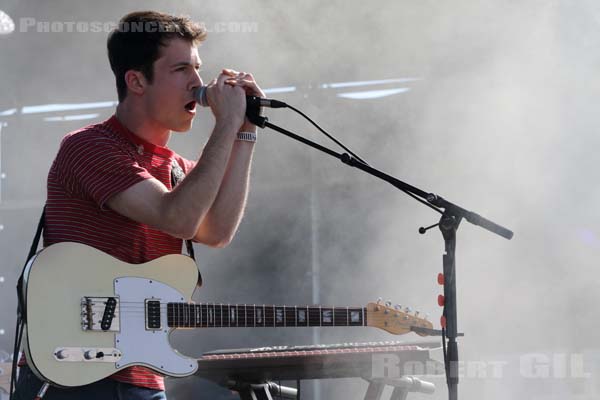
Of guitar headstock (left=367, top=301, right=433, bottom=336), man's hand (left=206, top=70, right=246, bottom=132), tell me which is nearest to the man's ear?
man's hand (left=206, top=70, right=246, bottom=132)

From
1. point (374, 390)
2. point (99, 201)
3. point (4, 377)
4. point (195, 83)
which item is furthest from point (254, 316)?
point (4, 377)

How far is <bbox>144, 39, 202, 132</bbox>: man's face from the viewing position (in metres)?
2.44

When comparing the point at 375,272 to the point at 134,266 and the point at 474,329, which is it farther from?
the point at 134,266

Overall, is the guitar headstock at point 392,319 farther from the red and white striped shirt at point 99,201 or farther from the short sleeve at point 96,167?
the short sleeve at point 96,167

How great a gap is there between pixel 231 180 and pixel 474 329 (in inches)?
113

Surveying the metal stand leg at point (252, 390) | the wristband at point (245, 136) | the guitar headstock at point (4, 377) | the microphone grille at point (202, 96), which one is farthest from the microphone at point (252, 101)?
the guitar headstock at point (4, 377)

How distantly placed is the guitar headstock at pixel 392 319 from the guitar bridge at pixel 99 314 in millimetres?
865

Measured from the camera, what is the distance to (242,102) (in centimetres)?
231

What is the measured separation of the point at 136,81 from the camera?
2.49 meters

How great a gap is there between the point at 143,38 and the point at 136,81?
132 mm

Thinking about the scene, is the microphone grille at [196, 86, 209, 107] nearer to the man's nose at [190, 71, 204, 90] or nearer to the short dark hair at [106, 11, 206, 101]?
the man's nose at [190, 71, 204, 90]

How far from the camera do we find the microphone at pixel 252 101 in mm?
2303

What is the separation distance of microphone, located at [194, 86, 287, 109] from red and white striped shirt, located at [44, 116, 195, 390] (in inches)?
9.7

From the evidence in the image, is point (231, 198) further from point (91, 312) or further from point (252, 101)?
point (91, 312)
